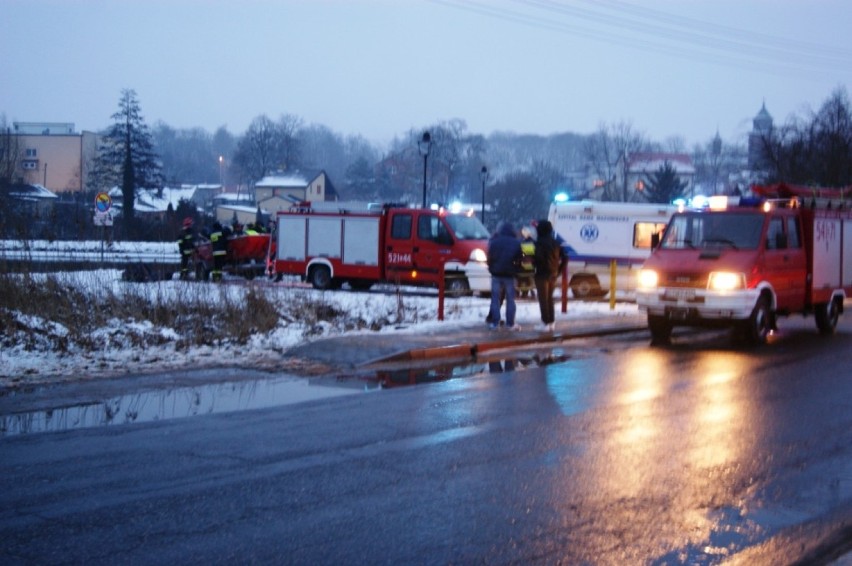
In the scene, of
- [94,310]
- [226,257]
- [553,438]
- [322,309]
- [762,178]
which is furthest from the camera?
[762,178]

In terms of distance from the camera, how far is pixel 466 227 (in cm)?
2622

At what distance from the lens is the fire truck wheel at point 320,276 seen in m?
27.8

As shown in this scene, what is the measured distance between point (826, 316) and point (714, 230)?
3.66 meters

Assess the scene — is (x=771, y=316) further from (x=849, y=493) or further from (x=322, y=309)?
(x=849, y=493)

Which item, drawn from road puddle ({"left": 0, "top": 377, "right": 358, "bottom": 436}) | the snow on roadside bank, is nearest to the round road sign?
the snow on roadside bank

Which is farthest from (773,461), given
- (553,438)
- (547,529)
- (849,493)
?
(547,529)

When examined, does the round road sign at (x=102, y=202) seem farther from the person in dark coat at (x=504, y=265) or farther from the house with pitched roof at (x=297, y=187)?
the house with pitched roof at (x=297, y=187)

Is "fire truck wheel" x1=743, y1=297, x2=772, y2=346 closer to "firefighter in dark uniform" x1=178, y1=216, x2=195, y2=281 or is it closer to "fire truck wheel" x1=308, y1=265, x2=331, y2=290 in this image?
"fire truck wheel" x1=308, y1=265, x2=331, y2=290

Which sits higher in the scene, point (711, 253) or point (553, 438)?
point (711, 253)

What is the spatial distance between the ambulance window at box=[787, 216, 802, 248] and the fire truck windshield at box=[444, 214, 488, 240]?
976 cm

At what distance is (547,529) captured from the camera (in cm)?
639

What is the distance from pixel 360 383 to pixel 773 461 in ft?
18.2

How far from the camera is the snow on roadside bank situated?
13.0 m

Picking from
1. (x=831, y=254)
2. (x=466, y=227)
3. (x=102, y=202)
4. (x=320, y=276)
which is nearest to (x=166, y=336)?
(x=831, y=254)
